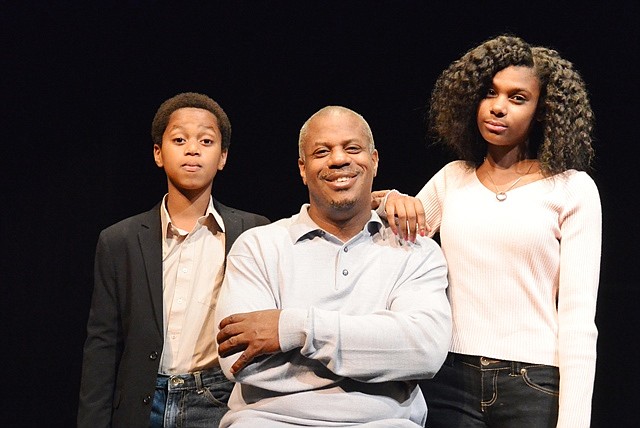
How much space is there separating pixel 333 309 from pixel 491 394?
47cm

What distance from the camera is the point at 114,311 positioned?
2699 mm

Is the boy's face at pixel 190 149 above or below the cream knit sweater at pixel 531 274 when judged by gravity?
above

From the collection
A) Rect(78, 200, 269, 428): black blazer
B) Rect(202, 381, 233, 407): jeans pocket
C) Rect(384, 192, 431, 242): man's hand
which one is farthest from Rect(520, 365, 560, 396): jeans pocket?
Rect(78, 200, 269, 428): black blazer

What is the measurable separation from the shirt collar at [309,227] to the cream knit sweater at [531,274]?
8.3 inches

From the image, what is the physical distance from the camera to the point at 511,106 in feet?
8.04

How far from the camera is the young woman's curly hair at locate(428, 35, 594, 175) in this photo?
244 cm

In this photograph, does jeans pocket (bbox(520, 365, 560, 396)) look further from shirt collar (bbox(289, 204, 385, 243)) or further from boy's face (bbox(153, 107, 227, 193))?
boy's face (bbox(153, 107, 227, 193))

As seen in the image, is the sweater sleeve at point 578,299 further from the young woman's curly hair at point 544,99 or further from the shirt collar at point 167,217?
the shirt collar at point 167,217

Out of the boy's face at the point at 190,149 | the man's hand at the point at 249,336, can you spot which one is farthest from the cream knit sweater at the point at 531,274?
the boy's face at the point at 190,149

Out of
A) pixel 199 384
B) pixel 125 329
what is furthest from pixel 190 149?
pixel 199 384

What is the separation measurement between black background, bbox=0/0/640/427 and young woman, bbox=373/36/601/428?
146 centimetres

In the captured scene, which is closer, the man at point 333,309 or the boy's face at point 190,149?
the man at point 333,309

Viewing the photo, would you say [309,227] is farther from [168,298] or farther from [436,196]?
[168,298]

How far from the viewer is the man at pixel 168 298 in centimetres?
261
